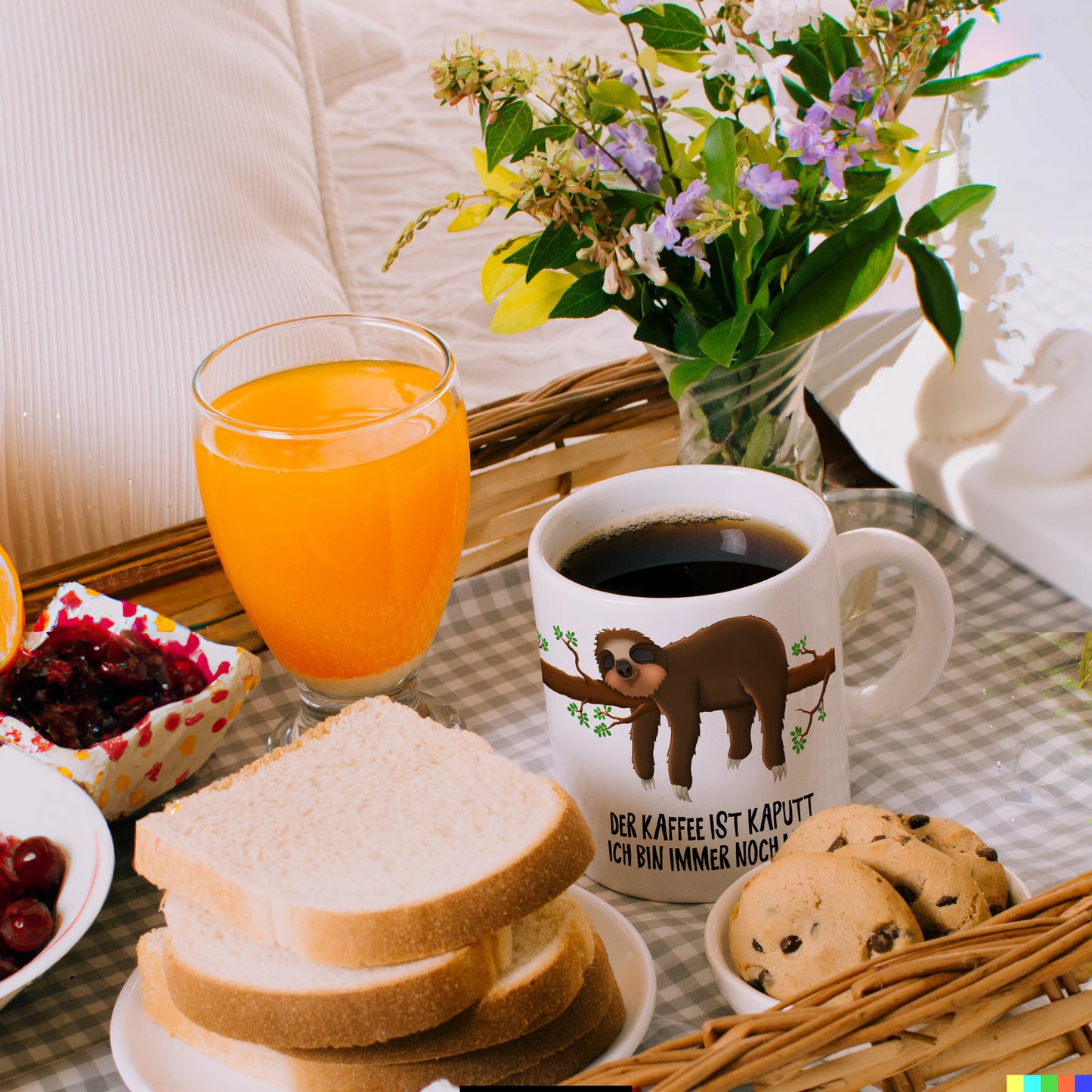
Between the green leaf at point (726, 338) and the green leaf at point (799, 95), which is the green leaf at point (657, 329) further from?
the green leaf at point (799, 95)

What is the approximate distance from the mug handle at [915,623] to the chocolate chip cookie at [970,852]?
0.12m

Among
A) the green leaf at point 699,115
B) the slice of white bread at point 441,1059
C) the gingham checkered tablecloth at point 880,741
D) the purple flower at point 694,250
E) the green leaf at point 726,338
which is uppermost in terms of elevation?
the green leaf at point 699,115

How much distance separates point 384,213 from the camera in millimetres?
1846

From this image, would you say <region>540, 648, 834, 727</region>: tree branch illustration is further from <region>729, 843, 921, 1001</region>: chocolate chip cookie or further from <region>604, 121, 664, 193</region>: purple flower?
<region>604, 121, 664, 193</region>: purple flower

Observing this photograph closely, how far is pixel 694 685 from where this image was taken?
24.6 inches

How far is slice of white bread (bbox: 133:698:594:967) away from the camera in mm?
546

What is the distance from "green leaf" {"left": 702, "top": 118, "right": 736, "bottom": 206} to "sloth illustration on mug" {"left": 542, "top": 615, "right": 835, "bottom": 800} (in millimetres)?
242

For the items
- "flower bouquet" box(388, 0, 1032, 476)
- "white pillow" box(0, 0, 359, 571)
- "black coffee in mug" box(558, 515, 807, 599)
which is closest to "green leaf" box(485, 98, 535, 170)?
"flower bouquet" box(388, 0, 1032, 476)

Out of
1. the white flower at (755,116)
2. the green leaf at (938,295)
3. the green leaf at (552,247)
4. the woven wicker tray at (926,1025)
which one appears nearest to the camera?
the woven wicker tray at (926,1025)

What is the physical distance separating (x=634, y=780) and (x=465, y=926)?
14 cm

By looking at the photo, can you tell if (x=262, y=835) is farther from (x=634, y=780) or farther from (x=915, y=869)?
(x=915, y=869)

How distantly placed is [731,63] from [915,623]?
0.32 m

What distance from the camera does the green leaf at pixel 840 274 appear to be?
77cm

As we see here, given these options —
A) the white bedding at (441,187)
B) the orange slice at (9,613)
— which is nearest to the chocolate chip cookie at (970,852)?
the orange slice at (9,613)
